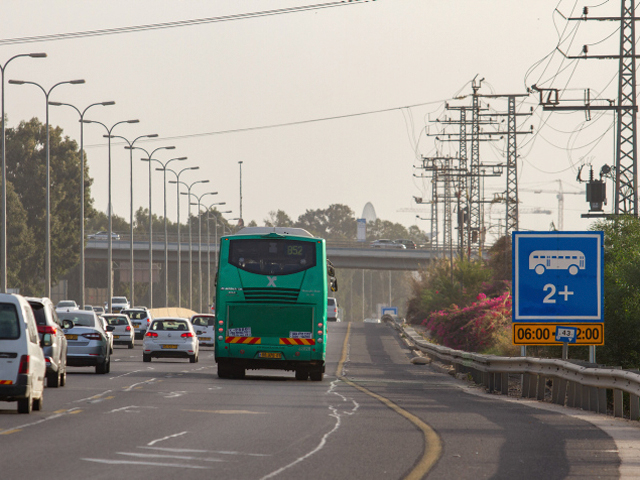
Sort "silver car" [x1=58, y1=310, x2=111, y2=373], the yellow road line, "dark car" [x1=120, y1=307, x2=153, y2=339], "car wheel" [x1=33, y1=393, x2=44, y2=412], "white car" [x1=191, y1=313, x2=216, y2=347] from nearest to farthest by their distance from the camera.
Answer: the yellow road line < "car wheel" [x1=33, y1=393, x2=44, y2=412] < "silver car" [x1=58, y1=310, x2=111, y2=373] < "white car" [x1=191, y1=313, x2=216, y2=347] < "dark car" [x1=120, y1=307, x2=153, y2=339]

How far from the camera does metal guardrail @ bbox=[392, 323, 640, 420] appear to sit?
16.3 metres

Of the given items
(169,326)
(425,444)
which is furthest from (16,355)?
(169,326)

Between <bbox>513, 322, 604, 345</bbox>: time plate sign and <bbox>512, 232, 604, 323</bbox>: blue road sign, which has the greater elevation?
<bbox>512, 232, 604, 323</bbox>: blue road sign

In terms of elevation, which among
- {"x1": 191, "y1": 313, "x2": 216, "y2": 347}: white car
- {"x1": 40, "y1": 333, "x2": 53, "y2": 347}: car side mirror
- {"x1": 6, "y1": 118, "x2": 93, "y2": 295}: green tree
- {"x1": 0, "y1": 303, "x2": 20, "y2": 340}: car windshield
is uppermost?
{"x1": 6, "y1": 118, "x2": 93, "y2": 295}: green tree

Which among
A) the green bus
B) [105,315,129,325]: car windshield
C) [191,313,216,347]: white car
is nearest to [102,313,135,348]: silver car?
[105,315,129,325]: car windshield

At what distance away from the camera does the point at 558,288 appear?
2200cm

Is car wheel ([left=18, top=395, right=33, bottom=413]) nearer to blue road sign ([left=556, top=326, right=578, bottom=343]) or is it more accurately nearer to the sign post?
the sign post

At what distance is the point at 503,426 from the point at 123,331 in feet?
122

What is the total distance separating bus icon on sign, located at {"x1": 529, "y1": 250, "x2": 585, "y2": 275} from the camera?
2189 centimetres

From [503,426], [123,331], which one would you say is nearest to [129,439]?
[503,426]

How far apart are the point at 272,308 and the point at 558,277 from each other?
7.63 m

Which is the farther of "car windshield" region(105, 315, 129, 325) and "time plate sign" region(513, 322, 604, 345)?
"car windshield" region(105, 315, 129, 325)

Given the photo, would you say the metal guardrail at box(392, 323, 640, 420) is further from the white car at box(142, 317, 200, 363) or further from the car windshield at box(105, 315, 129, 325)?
the car windshield at box(105, 315, 129, 325)

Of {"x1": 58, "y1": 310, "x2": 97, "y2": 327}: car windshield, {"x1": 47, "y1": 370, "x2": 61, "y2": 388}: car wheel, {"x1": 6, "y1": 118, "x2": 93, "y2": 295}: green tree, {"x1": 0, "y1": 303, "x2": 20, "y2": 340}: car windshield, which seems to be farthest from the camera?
{"x1": 6, "y1": 118, "x2": 93, "y2": 295}: green tree
